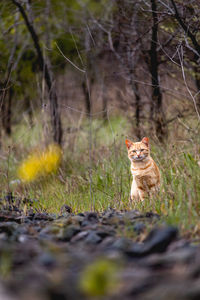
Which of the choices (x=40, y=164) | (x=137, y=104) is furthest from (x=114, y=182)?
(x=137, y=104)

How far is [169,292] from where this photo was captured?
1.45 metres

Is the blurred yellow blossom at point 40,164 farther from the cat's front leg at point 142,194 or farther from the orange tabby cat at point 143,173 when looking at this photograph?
the cat's front leg at point 142,194

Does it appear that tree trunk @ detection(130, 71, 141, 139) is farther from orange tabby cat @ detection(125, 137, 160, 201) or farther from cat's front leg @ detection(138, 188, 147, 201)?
cat's front leg @ detection(138, 188, 147, 201)

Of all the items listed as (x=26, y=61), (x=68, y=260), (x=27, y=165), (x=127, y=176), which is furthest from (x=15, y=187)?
(x=26, y=61)

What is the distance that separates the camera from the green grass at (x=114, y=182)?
2.99 meters

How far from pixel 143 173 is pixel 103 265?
8.89 feet

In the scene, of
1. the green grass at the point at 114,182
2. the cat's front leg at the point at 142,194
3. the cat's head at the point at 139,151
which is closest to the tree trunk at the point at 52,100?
the green grass at the point at 114,182

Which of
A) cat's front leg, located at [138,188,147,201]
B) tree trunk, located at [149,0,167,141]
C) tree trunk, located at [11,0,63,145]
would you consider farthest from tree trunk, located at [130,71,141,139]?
cat's front leg, located at [138,188,147,201]

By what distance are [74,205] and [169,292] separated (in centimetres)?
293

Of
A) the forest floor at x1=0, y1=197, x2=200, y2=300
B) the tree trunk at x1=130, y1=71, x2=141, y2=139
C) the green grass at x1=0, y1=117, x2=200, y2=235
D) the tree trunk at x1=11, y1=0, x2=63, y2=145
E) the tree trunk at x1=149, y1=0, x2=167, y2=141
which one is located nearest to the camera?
the forest floor at x1=0, y1=197, x2=200, y2=300

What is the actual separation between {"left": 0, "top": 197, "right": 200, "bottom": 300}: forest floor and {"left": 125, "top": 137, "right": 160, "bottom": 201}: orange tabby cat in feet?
4.49

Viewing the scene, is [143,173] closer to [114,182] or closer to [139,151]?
[139,151]

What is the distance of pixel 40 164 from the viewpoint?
6309mm

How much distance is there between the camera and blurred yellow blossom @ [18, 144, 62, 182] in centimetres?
621
